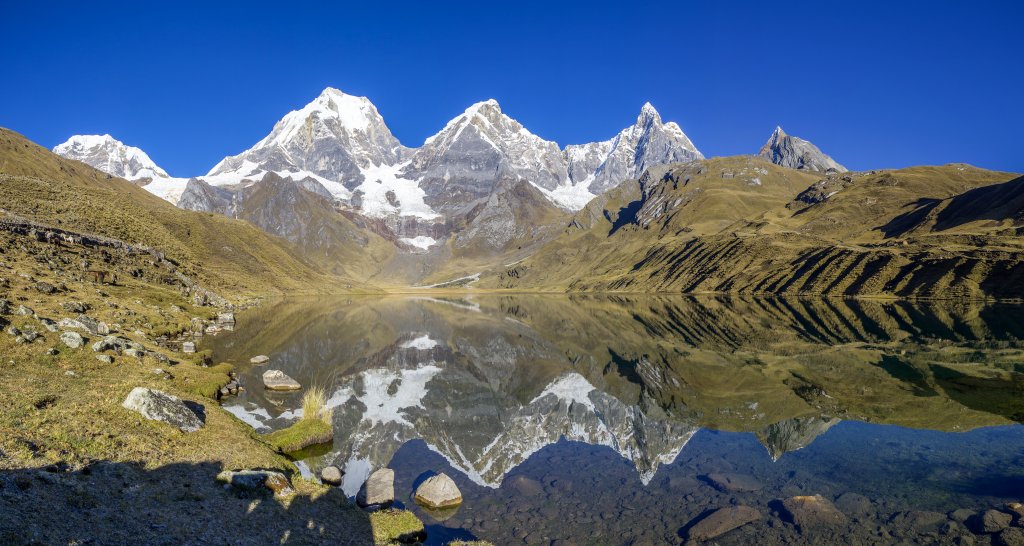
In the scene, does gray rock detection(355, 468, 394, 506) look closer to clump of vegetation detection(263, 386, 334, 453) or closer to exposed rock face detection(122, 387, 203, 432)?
clump of vegetation detection(263, 386, 334, 453)

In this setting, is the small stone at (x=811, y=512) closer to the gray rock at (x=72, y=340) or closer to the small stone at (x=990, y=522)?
the small stone at (x=990, y=522)

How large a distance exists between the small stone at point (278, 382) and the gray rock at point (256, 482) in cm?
2516

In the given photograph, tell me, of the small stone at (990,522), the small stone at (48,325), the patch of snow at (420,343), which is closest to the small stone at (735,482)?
the small stone at (990,522)

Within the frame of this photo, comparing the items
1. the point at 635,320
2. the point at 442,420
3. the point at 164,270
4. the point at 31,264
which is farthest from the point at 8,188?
the point at 635,320

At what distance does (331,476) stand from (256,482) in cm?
663

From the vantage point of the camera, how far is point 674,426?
111 feet

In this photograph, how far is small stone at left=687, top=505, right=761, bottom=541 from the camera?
1947 cm

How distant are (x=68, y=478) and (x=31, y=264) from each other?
67740 mm

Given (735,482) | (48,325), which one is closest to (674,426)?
(735,482)

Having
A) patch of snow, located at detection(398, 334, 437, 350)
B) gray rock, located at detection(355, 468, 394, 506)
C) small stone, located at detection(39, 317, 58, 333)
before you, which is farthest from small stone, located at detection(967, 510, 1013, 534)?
patch of snow, located at detection(398, 334, 437, 350)

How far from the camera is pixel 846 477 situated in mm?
23922

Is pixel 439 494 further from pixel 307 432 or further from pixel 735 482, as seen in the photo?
pixel 735 482

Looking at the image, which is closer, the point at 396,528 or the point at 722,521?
the point at 396,528

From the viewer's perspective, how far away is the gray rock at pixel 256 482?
16188 millimetres
